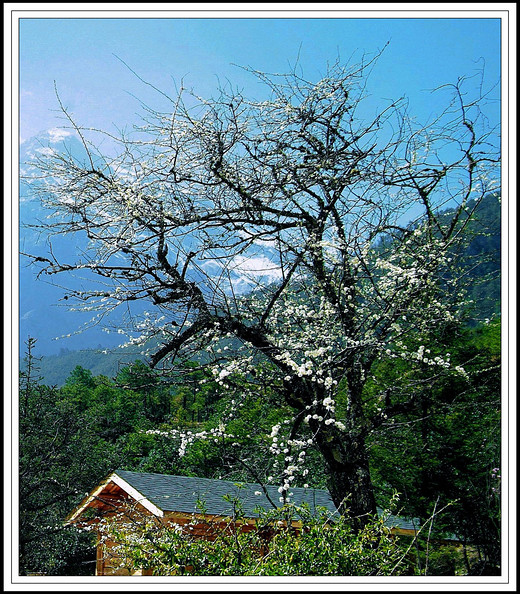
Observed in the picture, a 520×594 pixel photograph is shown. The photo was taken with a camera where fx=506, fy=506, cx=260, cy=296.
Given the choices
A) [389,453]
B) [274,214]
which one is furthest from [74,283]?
[274,214]

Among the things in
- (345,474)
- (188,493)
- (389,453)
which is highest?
(345,474)

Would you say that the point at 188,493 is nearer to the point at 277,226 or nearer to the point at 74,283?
the point at 277,226

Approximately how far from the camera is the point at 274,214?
4.44 metres

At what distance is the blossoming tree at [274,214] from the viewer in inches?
155

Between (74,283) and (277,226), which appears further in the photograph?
(74,283)

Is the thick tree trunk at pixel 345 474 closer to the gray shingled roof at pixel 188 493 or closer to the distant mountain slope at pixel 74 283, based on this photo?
the gray shingled roof at pixel 188 493

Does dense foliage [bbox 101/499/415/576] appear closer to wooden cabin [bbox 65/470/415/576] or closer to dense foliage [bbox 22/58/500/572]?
dense foliage [bbox 22/58/500/572]

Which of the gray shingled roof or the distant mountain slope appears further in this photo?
the gray shingled roof

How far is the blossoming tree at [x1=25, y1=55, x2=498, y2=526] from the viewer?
12.9 ft

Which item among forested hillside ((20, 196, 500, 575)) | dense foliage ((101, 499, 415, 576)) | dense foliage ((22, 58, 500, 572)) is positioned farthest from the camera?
forested hillside ((20, 196, 500, 575))

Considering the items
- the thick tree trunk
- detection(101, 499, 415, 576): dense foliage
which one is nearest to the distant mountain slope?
detection(101, 499, 415, 576): dense foliage
